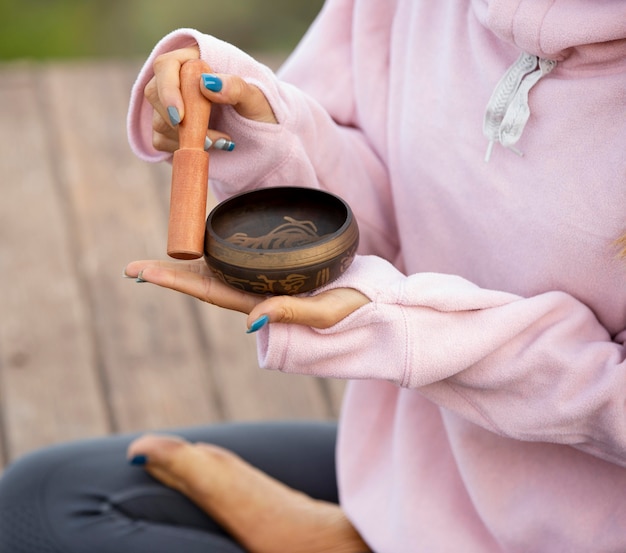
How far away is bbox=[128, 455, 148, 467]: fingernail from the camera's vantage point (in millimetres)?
1267

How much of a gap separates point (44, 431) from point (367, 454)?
708mm

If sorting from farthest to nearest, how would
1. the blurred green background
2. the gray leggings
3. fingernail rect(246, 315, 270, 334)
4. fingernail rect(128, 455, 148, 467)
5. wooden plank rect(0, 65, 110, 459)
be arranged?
the blurred green background, wooden plank rect(0, 65, 110, 459), fingernail rect(128, 455, 148, 467), the gray leggings, fingernail rect(246, 315, 270, 334)

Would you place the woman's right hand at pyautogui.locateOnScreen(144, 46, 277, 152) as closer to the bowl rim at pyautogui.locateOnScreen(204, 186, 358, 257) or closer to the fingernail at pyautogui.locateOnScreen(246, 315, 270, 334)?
the bowl rim at pyautogui.locateOnScreen(204, 186, 358, 257)

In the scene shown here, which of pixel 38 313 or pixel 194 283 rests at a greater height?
pixel 194 283

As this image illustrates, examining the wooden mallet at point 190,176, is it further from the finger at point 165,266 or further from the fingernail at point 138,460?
the fingernail at point 138,460

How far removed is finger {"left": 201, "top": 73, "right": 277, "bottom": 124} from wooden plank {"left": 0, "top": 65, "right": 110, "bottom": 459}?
0.90m

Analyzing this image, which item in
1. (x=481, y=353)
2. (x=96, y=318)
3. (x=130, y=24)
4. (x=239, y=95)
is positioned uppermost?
(x=239, y=95)

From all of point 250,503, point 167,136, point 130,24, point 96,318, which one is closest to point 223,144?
point 167,136

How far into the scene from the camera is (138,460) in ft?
4.18

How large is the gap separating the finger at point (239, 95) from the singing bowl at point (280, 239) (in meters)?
0.08

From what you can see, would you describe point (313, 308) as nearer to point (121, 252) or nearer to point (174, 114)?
point (174, 114)

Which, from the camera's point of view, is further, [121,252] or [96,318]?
[121,252]

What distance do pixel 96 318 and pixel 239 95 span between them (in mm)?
1069

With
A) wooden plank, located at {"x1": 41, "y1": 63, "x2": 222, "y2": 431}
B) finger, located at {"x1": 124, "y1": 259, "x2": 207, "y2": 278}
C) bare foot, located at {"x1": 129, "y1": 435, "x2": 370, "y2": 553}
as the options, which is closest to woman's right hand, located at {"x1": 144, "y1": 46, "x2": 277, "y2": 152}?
finger, located at {"x1": 124, "y1": 259, "x2": 207, "y2": 278}
